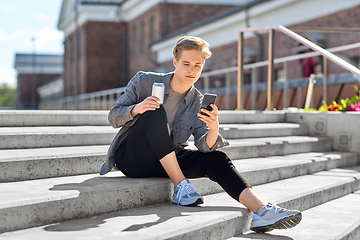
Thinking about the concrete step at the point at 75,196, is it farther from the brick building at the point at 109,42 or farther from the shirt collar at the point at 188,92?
the brick building at the point at 109,42

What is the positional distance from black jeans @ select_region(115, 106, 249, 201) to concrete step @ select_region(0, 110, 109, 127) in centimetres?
145

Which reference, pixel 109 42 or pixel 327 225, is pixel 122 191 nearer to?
pixel 327 225

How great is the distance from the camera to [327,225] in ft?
10.5

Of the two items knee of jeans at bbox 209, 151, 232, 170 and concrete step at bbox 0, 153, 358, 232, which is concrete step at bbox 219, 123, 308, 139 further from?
knee of jeans at bbox 209, 151, 232, 170

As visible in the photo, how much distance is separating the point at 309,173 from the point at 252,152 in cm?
61

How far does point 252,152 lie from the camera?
476cm

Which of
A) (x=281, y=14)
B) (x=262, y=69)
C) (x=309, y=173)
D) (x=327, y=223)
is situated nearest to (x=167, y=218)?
(x=327, y=223)

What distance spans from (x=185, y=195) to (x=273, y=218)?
58 cm

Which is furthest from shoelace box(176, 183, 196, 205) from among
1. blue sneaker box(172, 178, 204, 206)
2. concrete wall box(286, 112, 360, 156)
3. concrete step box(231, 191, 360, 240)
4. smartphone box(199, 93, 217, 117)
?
concrete wall box(286, 112, 360, 156)

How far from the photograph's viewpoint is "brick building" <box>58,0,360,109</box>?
13.3 metres


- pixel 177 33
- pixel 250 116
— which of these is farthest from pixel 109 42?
pixel 250 116

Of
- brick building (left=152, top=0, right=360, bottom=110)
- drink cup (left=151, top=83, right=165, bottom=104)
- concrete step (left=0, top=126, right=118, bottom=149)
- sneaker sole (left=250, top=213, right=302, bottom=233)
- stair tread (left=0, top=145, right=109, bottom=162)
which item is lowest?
sneaker sole (left=250, top=213, right=302, bottom=233)

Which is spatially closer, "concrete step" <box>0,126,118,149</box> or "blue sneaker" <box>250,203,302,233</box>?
"blue sneaker" <box>250,203,302,233</box>

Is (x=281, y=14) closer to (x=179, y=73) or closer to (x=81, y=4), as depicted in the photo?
(x=179, y=73)
